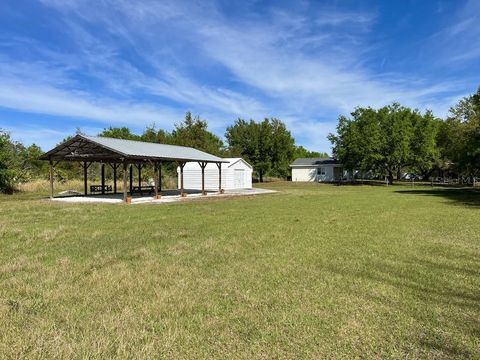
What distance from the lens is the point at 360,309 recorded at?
4375 millimetres

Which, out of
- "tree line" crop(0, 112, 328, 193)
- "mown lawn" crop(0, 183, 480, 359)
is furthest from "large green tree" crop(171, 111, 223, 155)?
"mown lawn" crop(0, 183, 480, 359)

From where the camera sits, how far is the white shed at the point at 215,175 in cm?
3338

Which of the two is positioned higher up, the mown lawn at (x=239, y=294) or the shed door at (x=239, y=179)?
the shed door at (x=239, y=179)

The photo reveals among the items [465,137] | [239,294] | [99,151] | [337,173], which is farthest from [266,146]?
[239,294]

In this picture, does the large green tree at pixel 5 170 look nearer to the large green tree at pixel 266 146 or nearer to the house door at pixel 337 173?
the large green tree at pixel 266 146

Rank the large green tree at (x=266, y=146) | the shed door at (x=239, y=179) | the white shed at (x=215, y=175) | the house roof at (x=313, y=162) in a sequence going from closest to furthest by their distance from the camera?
the white shed at (x=215, y=175) → the shed door at (x=239, y=179) → the large green tree at (x=266, y=146) → the house roof at (x=313, y=162)

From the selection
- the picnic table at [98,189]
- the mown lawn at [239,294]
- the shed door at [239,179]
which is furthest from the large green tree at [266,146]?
the mown lawn at [239,294]

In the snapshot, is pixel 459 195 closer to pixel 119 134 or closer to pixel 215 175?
pixel 215 175

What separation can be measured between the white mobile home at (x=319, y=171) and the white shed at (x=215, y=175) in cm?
2154

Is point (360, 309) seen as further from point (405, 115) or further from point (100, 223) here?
point (405, 115)

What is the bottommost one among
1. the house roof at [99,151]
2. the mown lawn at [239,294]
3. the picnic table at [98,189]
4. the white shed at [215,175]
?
the mown lawn at [239,294]

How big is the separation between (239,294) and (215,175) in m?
28.7

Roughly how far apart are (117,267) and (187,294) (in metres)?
1.84

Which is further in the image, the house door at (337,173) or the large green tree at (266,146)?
the house door at (337,173)
